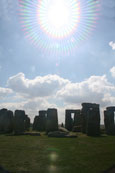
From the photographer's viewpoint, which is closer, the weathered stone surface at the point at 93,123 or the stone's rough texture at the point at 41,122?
the weathered stone surface at the point at 93,123

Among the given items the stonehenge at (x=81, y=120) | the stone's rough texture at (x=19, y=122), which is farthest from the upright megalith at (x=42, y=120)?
the stone's rough texture at (x=19, y=122)

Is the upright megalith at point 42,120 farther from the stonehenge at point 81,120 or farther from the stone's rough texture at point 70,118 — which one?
the stonehenge at point 81,120

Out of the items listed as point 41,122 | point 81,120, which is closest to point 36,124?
point 41,122

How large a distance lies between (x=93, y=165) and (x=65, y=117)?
20287mm

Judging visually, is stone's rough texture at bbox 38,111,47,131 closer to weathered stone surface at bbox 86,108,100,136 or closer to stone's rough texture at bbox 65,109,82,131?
stone's rough texture at bbox 65,109,82,131

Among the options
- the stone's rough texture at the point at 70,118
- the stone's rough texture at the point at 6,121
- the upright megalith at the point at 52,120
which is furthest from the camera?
the stone's rough texture at the point at 70,118

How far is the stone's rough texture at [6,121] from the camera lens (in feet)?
64.0

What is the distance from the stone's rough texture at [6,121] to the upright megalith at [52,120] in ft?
16.0

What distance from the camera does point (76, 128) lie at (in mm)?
20969

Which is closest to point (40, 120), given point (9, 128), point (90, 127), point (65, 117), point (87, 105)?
point (65, 117)

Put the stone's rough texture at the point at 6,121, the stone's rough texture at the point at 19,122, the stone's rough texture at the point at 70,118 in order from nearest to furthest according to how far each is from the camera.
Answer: the stone's rough texture at the point at 19,122 → the stone's rough texture at the point at 6,121 → the stone's rough texture at the point at 70,118

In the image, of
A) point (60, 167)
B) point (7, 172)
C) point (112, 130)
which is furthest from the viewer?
point (112, 130)

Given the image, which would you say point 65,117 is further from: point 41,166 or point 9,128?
point 41,166

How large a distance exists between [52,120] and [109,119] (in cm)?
693
